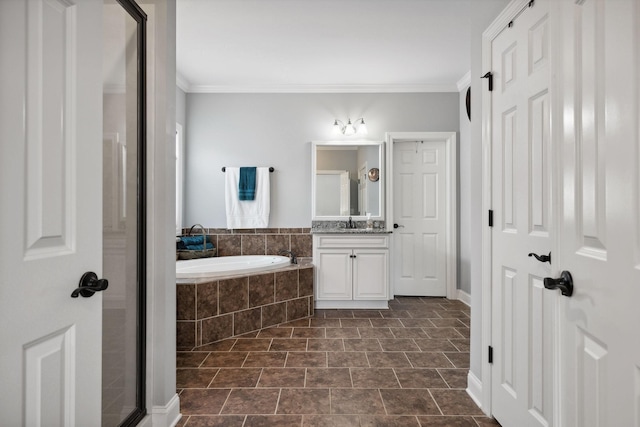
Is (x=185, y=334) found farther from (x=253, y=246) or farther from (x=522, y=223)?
(x=522, y=223)

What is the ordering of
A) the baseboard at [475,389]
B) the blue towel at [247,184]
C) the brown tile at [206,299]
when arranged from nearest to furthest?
1. the baseboard at [475,389]
2. the brown tile at [206,299]
3. the blue towel at [247,184]

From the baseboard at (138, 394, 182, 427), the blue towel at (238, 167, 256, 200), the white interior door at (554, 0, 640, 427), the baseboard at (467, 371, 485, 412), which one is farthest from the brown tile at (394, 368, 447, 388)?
the blue towel at (238, 167, 256, 200)

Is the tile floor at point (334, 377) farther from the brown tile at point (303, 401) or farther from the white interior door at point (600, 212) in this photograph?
the white interior door at point (600, 212)

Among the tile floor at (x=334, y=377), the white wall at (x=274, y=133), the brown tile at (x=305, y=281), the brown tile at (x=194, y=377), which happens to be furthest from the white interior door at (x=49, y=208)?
the white wall at (x=274, y=133)

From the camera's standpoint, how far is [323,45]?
131 inches

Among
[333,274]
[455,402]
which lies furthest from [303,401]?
[333,274]

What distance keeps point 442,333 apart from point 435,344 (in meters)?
0.31

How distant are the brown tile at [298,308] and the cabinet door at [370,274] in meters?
0.60

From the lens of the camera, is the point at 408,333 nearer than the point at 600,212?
No

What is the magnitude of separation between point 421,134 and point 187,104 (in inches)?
117

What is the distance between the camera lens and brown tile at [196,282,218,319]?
9.71 feet

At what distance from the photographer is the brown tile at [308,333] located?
124 inches

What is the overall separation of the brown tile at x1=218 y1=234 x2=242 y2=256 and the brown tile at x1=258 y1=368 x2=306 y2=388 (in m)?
2.10

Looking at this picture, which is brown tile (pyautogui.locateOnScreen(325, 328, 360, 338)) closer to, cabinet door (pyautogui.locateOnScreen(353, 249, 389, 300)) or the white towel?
cabinet door (pyautogui.locateOnScreen(353, 249, 389, 300))
